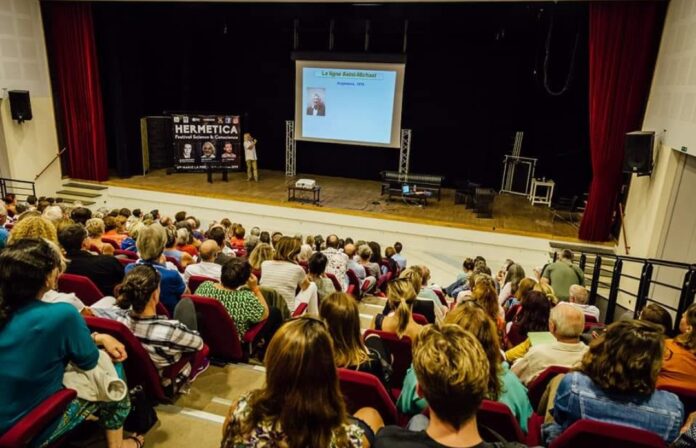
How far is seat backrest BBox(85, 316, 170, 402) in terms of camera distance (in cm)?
219

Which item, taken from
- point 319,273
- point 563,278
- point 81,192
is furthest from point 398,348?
point 81,192

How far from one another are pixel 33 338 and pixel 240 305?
145 cm

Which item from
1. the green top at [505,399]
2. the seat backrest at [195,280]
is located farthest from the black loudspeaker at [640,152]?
the seat backrest at [195,280]

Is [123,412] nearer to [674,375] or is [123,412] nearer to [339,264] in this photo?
[674,375]

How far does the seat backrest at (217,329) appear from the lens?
2857 mm

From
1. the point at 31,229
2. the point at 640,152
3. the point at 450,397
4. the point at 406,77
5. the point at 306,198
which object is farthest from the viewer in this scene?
the point at 406,77

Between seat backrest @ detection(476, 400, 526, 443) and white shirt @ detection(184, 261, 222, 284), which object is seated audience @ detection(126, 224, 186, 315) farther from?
seat backrest @ detection(476, 400, 526, 443)

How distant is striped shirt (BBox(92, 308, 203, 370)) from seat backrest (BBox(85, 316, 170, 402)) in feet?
0.20

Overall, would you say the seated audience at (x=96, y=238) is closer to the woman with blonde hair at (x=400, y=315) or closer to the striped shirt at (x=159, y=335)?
the striped shirt at (x=159, y=335)

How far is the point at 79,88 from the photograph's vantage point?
1097 centimetres

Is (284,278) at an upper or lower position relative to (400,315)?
lower

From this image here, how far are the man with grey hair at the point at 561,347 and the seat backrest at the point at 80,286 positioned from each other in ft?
8.70

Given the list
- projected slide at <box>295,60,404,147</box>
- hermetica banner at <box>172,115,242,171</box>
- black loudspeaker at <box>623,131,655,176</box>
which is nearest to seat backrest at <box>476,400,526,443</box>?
black loudspeaker at <box>623,131,655,176</box>

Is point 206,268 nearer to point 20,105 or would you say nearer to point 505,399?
point 505,399
